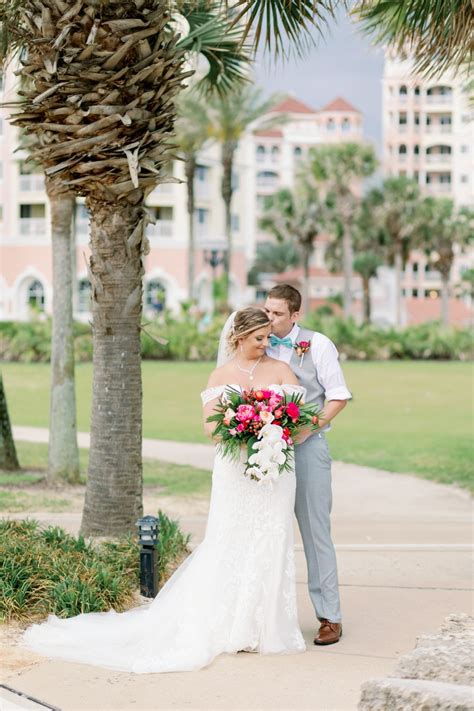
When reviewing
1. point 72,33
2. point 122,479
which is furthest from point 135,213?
point 122,479

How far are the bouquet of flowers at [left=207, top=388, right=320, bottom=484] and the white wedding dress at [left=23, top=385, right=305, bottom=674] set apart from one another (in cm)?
12

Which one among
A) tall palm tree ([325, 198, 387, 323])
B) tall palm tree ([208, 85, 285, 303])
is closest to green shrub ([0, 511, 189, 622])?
tall palm tree ([208, 85, 285, 303])

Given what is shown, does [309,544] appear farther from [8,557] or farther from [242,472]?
[8,557]

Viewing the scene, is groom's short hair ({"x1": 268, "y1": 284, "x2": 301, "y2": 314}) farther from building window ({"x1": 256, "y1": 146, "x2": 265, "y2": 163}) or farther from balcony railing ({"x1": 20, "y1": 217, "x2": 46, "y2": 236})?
building window ({"x1": 256, "y1": 146, "x2": 265, "y2": 163})

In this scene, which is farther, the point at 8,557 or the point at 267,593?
the point at 8,557

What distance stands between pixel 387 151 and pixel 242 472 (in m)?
96.4

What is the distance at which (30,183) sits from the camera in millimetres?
64750

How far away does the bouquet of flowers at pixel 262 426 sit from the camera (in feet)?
20.0

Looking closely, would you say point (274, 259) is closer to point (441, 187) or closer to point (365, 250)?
point (365, 250)

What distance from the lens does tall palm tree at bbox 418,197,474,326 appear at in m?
66.5

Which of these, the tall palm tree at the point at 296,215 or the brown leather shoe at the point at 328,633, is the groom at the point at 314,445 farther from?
the tall palm tree at the point at 296,215

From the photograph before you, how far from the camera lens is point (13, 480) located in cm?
1359

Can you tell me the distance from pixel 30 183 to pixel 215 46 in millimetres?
54261

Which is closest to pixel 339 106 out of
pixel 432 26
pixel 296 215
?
pixel 296 215
